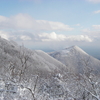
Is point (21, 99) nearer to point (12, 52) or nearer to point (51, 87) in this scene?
point (51, 87)

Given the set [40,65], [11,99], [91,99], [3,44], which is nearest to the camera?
[11,99]

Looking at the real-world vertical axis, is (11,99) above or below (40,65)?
above

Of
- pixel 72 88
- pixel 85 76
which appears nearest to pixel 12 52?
pixel 72 88

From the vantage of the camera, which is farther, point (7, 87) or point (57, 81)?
point (57, 81)

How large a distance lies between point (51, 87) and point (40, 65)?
108881mm

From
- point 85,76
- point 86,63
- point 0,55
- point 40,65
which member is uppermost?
point 86,63

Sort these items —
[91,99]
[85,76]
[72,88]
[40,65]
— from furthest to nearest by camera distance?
1. [40,65]
2. [72,88]
3. [91,99]
4. [85,76]

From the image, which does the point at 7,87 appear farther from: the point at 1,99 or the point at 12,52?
the point at 12,52

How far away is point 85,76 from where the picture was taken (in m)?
14.8

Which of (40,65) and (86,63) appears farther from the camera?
(40,65)

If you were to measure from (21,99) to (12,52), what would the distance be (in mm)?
137195

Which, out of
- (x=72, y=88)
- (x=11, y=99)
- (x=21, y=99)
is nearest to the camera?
(x=11, y=99)

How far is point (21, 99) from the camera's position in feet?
73.0

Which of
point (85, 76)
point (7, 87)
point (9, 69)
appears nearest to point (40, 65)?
point (9, 69)
